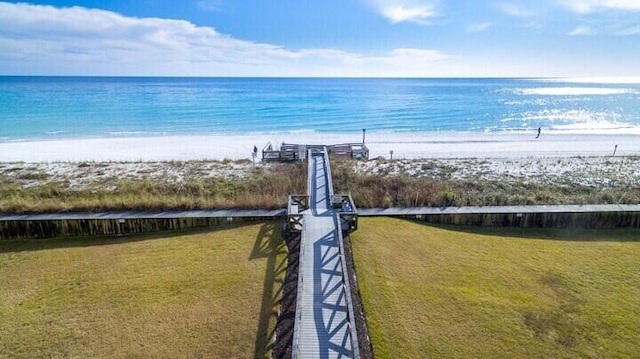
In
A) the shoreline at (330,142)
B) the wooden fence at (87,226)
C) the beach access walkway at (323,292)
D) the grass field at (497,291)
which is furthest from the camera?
the shoreline at (330,142)

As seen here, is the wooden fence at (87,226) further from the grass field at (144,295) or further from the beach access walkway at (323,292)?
the beach access walkway at (323,292)

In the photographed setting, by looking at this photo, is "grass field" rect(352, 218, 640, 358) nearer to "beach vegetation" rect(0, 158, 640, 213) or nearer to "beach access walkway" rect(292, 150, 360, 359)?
"beach access walkway" rect(292, 150, 360, 359)

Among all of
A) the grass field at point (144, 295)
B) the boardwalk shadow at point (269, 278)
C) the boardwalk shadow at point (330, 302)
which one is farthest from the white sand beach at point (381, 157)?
the boardwalk shadow at point (330, 302)

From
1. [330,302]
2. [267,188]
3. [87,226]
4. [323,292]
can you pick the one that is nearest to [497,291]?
[330,302]

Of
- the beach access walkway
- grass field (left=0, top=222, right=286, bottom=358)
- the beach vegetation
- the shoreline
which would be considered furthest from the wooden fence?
the shoreline

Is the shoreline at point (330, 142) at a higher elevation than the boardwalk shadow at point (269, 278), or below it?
higher

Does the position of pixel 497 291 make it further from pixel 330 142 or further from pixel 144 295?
pixel 330 142

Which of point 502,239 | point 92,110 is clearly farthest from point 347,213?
point 92,110
